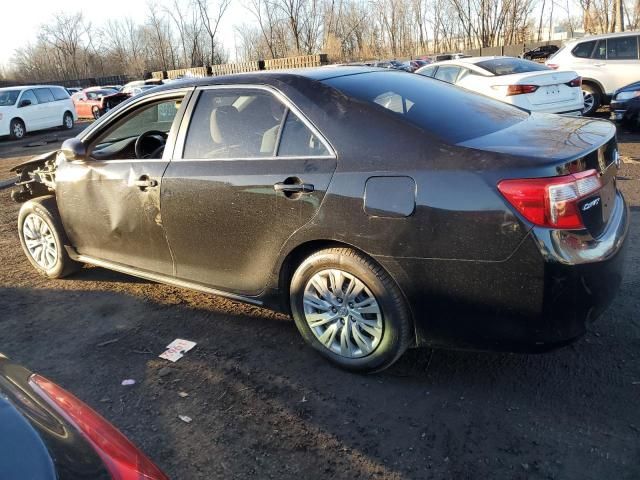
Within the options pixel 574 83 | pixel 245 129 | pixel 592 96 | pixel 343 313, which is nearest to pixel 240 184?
pixel 245 129

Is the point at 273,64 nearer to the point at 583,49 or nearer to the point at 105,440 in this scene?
the point at 583,49

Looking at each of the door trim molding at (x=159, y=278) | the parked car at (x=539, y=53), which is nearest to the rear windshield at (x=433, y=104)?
the door trim molding at (x=159, y=278)

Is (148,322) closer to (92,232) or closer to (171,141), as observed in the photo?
(92,232)

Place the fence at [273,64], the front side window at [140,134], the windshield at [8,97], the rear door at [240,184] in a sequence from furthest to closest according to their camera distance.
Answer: the fence at [273,64] < the windshield at [8,97] < the front side window at [140,134] < the rear door at [240,184]

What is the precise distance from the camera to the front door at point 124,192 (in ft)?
12.1

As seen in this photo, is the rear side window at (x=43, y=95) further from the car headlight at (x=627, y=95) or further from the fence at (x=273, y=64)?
the car headlight at (x=627, y=95)

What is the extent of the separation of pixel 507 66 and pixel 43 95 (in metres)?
16.7

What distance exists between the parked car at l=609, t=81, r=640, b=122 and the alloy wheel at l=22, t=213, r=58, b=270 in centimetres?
942

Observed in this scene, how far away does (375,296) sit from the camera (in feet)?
9.18

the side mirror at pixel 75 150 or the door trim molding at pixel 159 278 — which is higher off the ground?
the side mirror at pixel 75 150

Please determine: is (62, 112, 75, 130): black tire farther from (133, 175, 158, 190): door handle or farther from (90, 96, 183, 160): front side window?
(133, 175, 158, 190): door handle

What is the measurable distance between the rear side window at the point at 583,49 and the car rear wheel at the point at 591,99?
0.71 metres

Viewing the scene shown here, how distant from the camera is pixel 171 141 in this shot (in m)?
3.61

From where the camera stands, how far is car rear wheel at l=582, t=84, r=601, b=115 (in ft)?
37.4
